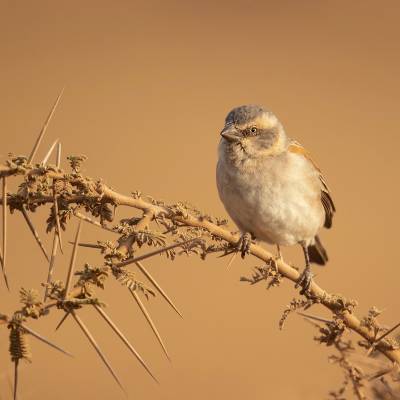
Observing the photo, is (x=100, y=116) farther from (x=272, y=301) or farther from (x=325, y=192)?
(x=325, y=192)

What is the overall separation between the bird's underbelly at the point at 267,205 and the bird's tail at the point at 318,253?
33.6 inches

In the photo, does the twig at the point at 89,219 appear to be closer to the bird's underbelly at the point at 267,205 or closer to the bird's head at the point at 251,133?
the bird's underbelly at the point at 267,205

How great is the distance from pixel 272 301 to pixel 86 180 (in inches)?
264

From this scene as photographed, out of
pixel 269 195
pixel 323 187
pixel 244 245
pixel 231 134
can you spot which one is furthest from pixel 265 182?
pixel 244 245

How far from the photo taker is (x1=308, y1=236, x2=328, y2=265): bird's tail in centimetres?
570

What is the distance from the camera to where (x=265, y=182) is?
4.62 meters

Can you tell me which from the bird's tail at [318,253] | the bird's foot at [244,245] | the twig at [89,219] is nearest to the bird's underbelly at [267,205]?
the bird's foot at [244,245]

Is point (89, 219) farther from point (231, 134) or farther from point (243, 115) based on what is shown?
point (243, 115)

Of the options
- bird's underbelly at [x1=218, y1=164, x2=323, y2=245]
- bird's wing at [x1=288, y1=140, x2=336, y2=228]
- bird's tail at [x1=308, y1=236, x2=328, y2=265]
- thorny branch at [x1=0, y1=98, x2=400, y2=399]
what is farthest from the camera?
bird's tail at [x1=308, y1=236, x2=328, y2=265]

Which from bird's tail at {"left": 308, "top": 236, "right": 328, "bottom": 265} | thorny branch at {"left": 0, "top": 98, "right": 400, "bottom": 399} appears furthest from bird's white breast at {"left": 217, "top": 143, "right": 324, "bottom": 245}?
thorny branch at {"left": 0, "top": 98, "right": 400, "bottom": 399}

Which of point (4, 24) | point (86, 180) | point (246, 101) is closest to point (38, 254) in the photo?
point (246, 101)

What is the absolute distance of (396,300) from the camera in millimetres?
8664

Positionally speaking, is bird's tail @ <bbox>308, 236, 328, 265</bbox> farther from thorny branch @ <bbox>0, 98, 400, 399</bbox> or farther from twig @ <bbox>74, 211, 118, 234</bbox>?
twig @ <bbox>74, 211, 118, 234</bbox>

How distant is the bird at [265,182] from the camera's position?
460 cm
